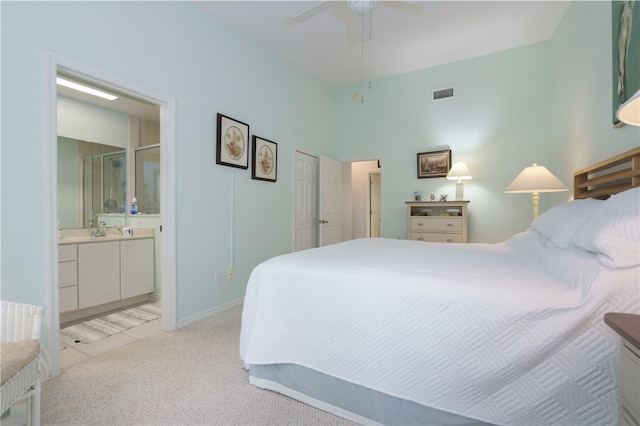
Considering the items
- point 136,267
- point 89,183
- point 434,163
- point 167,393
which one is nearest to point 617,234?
point 167,393

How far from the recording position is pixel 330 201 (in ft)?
16.3

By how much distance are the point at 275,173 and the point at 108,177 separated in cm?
219

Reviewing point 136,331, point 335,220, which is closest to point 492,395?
point 136,331

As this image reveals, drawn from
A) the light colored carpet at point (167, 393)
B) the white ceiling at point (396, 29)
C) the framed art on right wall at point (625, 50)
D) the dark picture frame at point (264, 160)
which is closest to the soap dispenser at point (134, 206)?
the dark picture frame at point (264, 160)

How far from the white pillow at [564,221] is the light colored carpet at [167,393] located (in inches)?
59.9

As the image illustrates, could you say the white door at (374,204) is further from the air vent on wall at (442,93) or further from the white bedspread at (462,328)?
the white bedspread at (462,328)

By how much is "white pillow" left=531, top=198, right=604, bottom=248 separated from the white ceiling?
1.80 metres

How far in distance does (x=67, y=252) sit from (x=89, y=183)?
1188mm

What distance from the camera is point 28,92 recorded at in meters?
1.78

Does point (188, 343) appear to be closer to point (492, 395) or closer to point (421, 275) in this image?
point (421, 275)

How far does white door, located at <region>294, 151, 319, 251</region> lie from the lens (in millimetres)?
4393

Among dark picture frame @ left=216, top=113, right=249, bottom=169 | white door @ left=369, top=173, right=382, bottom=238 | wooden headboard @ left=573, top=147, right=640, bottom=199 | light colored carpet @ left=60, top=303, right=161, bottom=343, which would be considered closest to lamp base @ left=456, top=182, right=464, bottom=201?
wooden headboard @ left=573, top=147, right=640, bottom=199

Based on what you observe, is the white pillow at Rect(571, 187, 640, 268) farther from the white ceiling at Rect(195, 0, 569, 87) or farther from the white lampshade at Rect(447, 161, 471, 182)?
the white lampshade at Rect(447, 161, 471, 182)

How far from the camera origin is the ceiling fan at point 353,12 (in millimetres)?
2250
